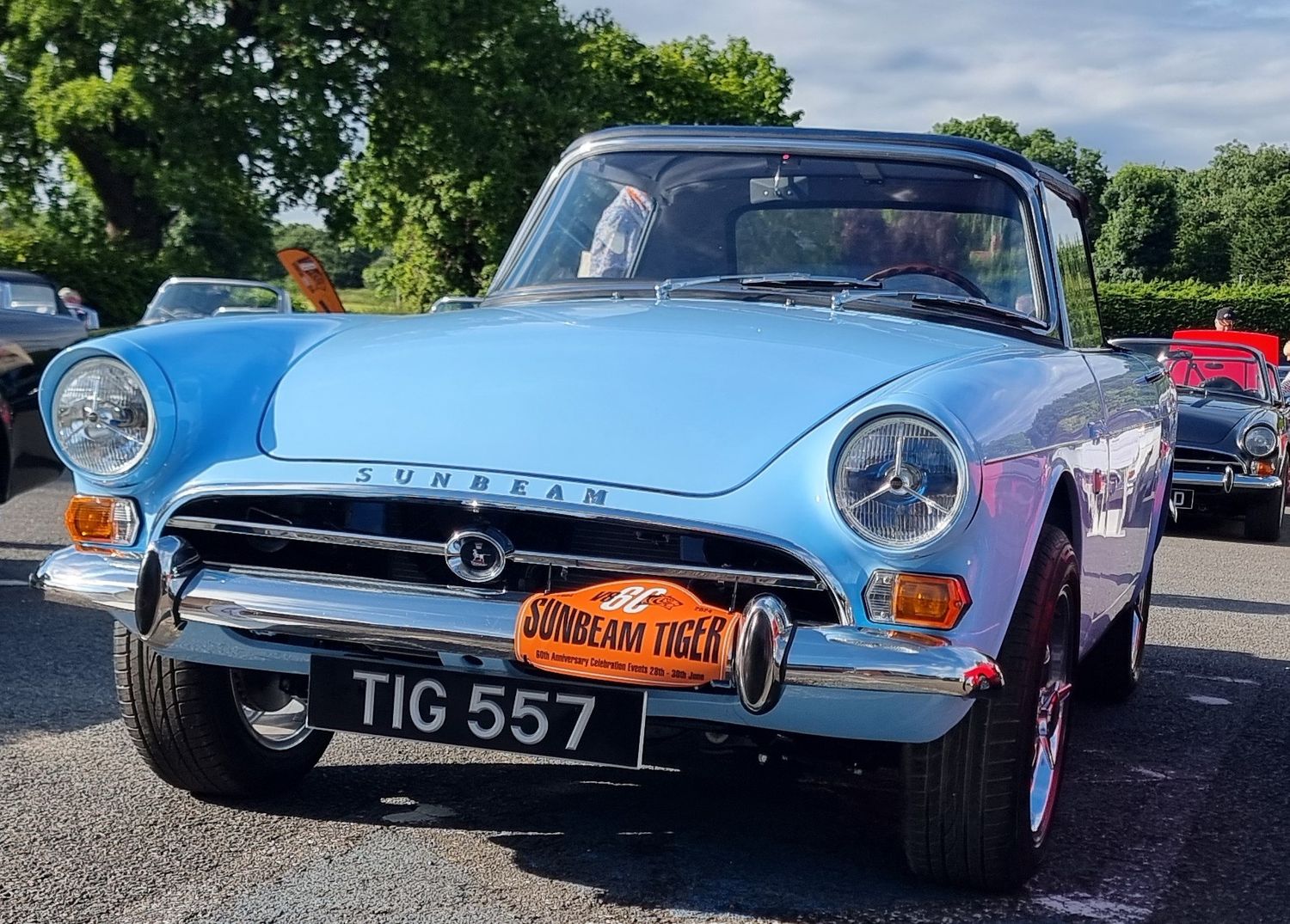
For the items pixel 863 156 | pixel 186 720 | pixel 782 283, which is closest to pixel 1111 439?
pixel 782 283

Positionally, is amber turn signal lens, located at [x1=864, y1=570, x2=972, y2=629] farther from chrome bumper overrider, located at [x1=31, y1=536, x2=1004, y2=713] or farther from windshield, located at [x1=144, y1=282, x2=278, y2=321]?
windshield, located at [x1=144, y1=282, x2=278, y2=321]

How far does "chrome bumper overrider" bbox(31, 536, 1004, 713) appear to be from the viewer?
2.78 m

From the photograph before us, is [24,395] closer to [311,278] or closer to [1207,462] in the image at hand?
[311,278]

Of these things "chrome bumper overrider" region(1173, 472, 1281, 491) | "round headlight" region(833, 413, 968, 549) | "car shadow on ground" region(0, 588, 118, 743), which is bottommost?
"chrome bumper overrider" region(1173, 472, 1281, 491)

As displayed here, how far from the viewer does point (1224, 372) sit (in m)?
13.6

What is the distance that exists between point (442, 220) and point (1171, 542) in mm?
36245

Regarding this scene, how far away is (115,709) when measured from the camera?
470 cm

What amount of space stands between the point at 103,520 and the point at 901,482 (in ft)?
5.20

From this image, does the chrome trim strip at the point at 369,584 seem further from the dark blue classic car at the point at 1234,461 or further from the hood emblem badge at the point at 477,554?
the dark blue classic car at the point at 1234,461

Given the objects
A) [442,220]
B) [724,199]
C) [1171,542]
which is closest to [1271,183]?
[442,220]

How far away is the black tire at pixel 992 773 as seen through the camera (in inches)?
120

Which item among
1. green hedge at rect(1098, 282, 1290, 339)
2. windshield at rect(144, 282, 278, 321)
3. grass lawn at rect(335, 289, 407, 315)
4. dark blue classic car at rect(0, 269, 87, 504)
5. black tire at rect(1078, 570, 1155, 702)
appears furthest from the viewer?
grass lawn at rect(335, 289, 407, 315)

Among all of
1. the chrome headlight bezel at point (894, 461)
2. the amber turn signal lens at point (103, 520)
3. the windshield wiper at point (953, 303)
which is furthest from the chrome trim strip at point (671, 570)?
the windshield wiper at point (953, 303)

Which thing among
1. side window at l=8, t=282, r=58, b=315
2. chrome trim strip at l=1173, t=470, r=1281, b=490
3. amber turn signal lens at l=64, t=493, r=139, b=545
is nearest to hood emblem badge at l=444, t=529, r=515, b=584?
amber turn signal lens at l=64, t=493, r=139, b=545
